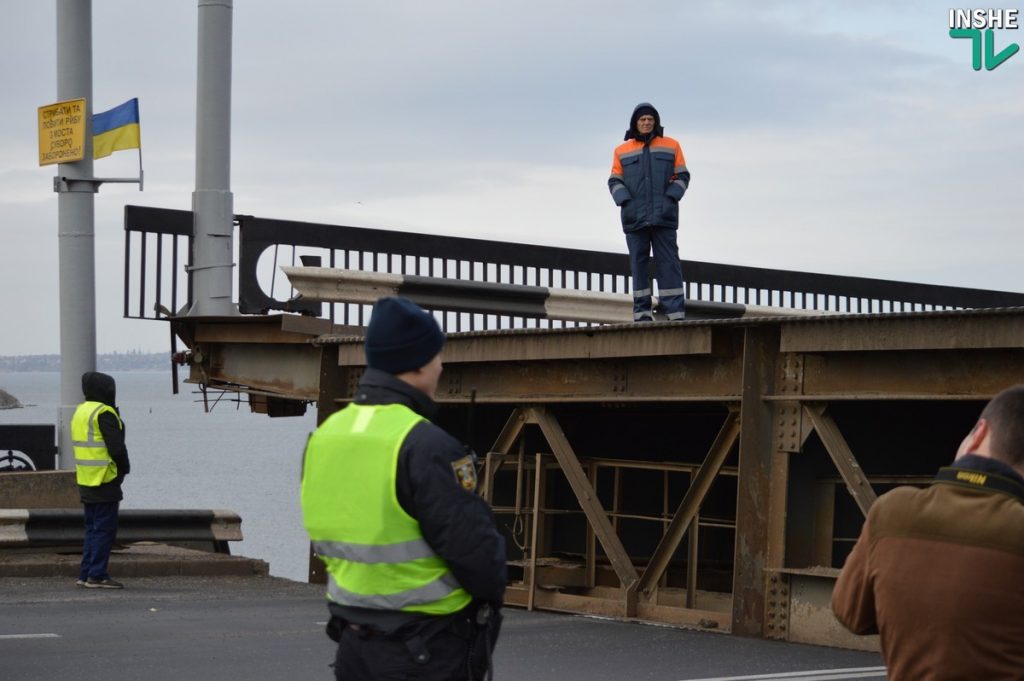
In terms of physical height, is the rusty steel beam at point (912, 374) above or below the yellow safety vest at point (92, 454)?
above

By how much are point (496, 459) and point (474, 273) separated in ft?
11.1

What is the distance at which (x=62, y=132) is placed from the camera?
50.1ft

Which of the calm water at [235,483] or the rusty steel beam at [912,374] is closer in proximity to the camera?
the rusty steel beam at [912,374]

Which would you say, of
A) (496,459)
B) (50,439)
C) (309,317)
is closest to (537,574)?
(496,459)

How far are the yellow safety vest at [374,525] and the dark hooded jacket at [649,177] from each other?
906 centimetres

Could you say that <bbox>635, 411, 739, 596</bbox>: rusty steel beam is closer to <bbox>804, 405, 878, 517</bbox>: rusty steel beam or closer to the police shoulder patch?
<bbox>804, 405, 878, 517</bbox>: rusty steel beam

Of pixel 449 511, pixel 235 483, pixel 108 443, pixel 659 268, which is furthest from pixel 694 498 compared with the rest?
pixel 235 483

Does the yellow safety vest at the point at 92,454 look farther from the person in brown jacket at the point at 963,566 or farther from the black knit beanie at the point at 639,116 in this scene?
the person in brown jacket at the point at 963,566

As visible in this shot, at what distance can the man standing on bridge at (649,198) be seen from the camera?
13.2m

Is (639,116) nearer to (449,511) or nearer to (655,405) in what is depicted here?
(655,405)

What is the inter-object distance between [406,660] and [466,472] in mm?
563

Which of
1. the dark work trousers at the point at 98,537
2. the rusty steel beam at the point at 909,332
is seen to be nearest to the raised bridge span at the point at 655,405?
the rusty steel beam at the point at 909,332

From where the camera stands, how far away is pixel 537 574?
44.0 feet

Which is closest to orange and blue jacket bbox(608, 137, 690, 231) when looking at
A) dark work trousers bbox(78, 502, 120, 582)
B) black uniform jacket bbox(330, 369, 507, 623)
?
dark work trousers bbox(78, 502, 120, 582)
